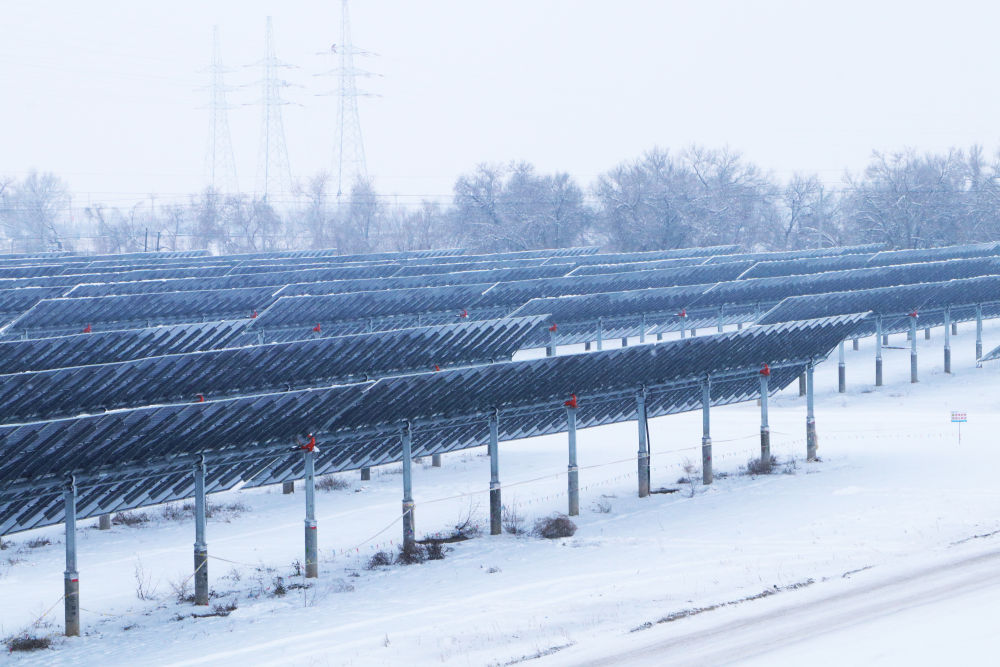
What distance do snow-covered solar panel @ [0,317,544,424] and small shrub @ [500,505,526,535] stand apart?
17.0ft

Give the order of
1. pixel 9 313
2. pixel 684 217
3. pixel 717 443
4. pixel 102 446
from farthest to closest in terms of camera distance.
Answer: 1. pixel 684 217
2. pixel 9 313
3. pixel 717 443
4. pixel 102 446

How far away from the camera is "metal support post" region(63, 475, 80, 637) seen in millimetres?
14219

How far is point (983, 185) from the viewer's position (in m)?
88.1

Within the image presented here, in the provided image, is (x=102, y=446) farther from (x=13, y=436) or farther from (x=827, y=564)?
(x=827, y=564)

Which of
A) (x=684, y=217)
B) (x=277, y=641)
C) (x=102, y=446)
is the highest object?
(x=684, y=217)

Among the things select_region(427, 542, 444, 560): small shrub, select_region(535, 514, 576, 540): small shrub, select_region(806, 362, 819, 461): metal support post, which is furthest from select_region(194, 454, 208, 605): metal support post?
select_region(806, 362, 819, 461): metal support post

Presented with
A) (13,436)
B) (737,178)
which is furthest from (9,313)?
(737,178)

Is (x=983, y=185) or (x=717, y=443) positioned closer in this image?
(x=717, y=443)

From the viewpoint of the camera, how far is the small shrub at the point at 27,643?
1382 cm

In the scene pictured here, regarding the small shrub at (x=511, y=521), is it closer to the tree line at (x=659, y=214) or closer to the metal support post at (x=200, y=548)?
the metal support post at (x=200, y=548)

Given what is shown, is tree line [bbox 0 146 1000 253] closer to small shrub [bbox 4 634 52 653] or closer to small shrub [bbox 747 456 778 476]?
small shrub [bbox 747 456 778 476]

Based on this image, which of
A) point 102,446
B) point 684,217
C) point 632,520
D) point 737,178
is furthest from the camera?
point 737,178

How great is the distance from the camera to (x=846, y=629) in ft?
43.7

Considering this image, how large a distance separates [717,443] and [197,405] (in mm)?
13954
